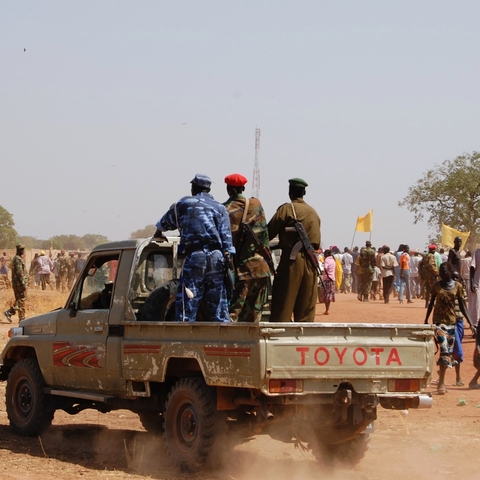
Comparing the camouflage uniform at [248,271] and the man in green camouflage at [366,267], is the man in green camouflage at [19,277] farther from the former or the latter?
the camouflage uniform at [248,271]

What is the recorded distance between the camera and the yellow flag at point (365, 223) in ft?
102

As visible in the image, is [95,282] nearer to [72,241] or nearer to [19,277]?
[19,277]

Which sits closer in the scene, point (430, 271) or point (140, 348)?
point (140, 348)

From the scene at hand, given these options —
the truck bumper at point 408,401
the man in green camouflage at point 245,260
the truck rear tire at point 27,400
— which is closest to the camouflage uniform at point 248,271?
the man in green camouflage at point 245,260

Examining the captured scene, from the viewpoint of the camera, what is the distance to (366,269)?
26.7 metres

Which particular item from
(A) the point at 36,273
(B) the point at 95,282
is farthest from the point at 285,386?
(A) the point at 36,273

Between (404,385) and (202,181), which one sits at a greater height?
(202,181)

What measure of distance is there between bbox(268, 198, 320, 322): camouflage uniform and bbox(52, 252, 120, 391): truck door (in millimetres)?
1510

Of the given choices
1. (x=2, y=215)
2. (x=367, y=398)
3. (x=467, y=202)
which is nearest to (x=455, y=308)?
(x=367, y=398)

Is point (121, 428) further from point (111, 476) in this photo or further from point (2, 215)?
point (2, 215)

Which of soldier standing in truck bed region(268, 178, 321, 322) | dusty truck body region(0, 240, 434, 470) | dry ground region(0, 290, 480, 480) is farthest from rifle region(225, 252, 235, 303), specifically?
dry ground region(0, 290, 480, 480)

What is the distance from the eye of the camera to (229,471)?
24.8 feet

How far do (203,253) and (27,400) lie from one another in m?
2.77

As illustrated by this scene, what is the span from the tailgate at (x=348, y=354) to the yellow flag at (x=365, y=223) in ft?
77.3
